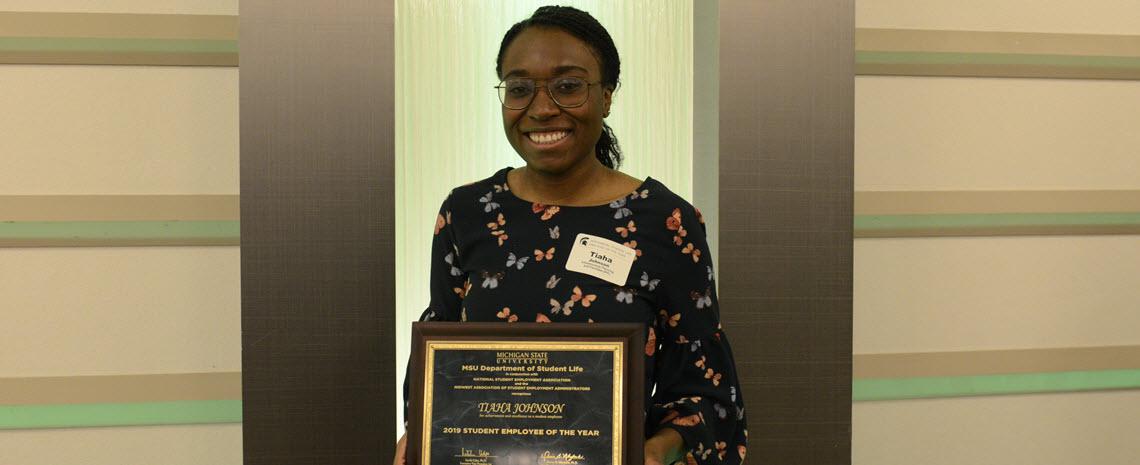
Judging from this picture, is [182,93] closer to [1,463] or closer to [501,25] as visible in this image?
[501,25]

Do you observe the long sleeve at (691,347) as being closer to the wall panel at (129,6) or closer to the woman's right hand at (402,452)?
the woman's right hand at (402,452)

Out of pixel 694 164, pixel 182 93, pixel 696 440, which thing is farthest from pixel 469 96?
pixel 696 440

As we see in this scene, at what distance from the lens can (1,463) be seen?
2.56 meters

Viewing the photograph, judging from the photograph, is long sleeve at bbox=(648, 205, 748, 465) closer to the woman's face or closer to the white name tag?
the white name tag

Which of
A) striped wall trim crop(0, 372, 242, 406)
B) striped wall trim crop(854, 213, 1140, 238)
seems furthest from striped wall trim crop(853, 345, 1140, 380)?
striped wall trim crop(0, 372, 242, 406)

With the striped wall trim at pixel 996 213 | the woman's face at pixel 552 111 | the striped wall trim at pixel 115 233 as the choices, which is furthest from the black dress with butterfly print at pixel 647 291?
the striped wall trim at pixel 996 213

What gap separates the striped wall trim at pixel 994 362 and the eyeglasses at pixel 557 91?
5.14 ft

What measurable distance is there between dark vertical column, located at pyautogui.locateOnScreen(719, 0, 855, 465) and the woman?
65 centimetres

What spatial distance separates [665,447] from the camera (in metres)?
1.55

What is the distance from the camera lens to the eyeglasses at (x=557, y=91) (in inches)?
62.6

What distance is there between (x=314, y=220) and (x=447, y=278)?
0.61 metres

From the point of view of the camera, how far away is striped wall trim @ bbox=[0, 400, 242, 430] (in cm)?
255

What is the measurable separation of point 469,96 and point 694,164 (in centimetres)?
61

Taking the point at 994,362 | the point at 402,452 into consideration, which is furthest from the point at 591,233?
the point at 994,362
